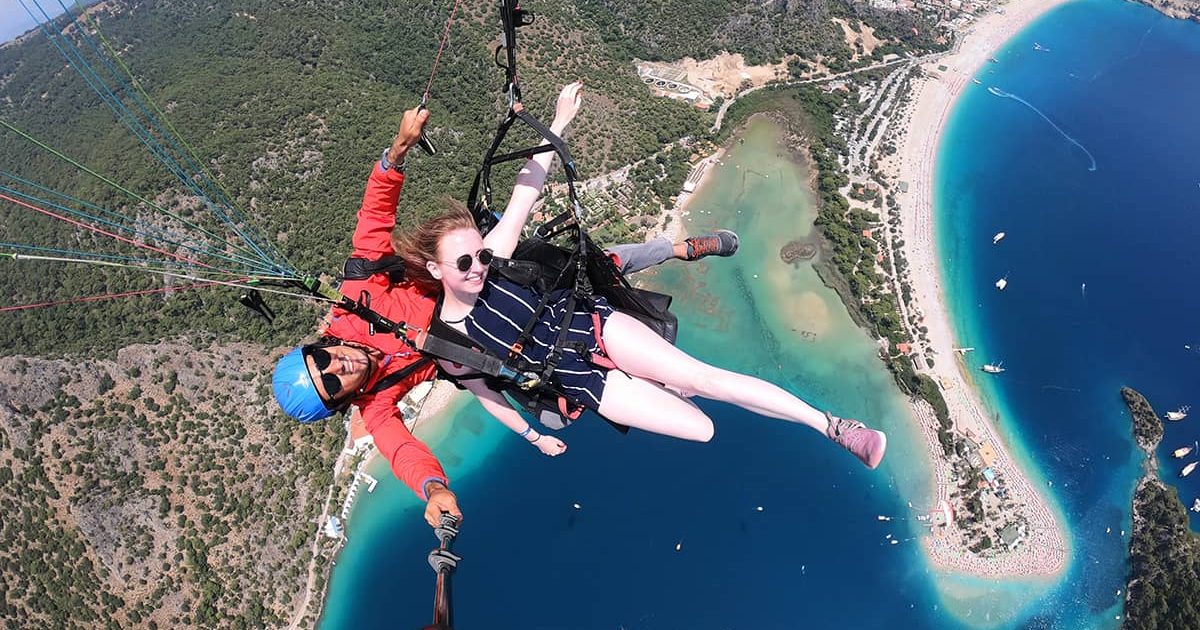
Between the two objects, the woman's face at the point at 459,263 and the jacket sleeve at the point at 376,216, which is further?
the jacket sleeve at the point at 376,216

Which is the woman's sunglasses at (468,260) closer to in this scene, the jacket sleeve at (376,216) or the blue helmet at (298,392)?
the jacket sleeve at (376,216)

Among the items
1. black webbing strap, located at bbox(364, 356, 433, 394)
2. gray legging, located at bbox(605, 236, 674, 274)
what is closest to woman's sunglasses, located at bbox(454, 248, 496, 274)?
black webbing strap, located at bbox(364, 356, 433, 394)

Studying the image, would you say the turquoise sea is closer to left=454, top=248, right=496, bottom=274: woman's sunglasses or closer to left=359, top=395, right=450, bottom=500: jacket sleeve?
left=359, top=395, right=450, bottom=500: jacket sleeve

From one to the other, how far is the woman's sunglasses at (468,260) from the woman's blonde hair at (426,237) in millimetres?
155

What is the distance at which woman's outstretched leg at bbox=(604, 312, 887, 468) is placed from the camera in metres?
3.62

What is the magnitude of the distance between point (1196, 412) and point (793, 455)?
13.4m

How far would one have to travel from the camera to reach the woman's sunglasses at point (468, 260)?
3.35 m

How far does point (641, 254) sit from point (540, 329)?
1.51 meters

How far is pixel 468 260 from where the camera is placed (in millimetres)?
3359

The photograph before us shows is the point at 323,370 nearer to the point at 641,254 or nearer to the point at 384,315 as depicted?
the point at 384,315

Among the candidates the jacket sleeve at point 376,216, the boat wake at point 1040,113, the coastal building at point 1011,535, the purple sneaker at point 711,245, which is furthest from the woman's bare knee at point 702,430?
the boat wake at point 1040,113

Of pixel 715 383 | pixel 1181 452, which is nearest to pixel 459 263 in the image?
pixel 715 383

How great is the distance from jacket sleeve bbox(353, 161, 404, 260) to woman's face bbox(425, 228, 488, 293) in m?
0.38

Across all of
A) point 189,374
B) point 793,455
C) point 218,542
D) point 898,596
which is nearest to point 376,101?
point 189,374
